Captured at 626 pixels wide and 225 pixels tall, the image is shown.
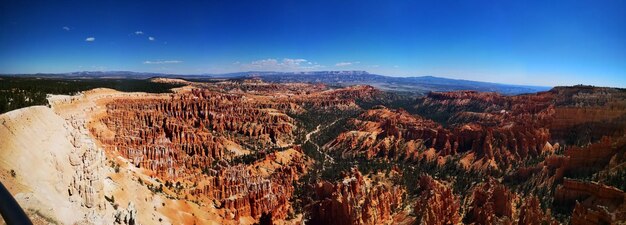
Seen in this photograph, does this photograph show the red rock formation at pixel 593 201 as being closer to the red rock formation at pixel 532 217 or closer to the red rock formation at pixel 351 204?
the red rock formation at pixel 532 217

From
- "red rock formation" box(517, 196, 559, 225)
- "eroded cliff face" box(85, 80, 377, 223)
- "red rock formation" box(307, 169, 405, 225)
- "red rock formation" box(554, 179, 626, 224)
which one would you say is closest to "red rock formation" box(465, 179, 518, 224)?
"red rock formation" box(517, 196, 559, 225)

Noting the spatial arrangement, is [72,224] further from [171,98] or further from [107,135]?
[171,98]

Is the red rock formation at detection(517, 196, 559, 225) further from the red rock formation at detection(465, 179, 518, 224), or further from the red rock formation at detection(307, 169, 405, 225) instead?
the red rock formation at detection(307, 169, 405, 225)

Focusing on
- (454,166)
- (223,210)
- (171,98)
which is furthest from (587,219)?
(171,98)

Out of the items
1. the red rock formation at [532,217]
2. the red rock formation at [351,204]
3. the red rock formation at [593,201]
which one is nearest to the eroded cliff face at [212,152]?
the red rock formation at [351,204]

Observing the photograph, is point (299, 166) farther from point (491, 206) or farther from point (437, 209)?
point (491, 206)

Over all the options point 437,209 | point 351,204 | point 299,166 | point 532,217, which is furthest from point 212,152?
point 532,217
